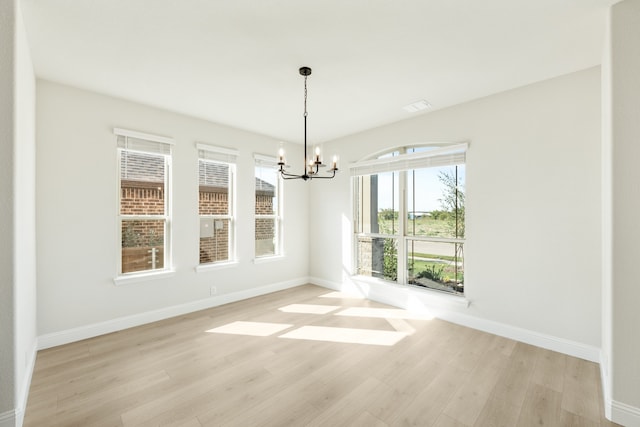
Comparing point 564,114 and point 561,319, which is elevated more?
point 564,114

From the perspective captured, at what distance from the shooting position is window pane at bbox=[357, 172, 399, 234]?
176 inches

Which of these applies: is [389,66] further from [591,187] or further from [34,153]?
[34,153]

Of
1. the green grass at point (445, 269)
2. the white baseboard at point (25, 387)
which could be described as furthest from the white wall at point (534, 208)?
the white baseboard at point (25, 387)

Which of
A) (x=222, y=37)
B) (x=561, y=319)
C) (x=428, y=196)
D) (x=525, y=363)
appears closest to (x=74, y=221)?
(x=222, y=37)

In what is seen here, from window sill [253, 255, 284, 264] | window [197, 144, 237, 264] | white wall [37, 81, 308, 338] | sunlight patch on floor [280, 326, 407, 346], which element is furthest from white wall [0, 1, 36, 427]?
window sill [253, 255, 284, 264]

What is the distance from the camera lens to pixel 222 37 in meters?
2.27

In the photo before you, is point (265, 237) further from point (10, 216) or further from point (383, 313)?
point (10, 216)

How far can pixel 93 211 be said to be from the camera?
3.23 meters

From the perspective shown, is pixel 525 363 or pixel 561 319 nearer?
pixel 525 363

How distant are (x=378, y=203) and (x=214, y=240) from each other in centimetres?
269

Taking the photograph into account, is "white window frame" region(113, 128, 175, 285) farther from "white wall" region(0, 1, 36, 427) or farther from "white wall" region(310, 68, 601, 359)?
"white wall" region(310, 68, 601, 359)

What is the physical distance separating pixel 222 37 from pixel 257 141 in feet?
8.51

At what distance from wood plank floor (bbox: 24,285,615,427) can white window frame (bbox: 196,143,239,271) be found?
1.15 meters
